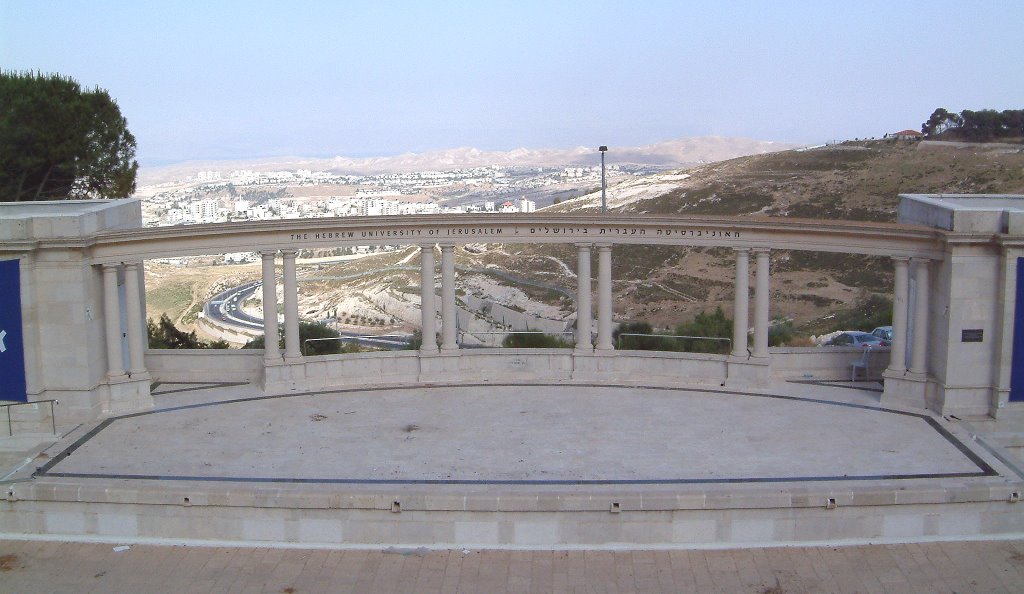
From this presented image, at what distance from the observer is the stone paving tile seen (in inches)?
679

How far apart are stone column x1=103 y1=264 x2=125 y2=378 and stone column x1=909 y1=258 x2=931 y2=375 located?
20299 millimetres

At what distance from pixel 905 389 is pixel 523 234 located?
10918 millimetres

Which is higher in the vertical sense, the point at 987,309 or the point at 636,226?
the point at 636,226

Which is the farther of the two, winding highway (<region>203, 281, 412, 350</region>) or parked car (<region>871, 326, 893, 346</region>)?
winding highway (<region>203, 281, 412, 350</region>)

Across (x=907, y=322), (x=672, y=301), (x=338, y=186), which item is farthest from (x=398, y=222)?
(x=338, y=186)

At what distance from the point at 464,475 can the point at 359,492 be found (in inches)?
91.1

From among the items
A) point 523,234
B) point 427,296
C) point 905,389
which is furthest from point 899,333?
point 427,296

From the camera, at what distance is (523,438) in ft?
74.1

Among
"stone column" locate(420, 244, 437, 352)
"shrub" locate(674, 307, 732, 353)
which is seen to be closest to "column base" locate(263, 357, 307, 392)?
"stone column" locate(420, 244, 437, 352)

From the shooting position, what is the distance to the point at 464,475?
1998 centimetres

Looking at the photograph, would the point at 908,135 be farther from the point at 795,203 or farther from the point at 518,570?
the point at 518,570

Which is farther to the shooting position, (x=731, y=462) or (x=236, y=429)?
(x=236, y=429)

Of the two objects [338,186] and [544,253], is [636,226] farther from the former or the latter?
[338,186]

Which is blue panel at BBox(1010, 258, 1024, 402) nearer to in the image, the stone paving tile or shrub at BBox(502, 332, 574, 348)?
the stone paving tile
